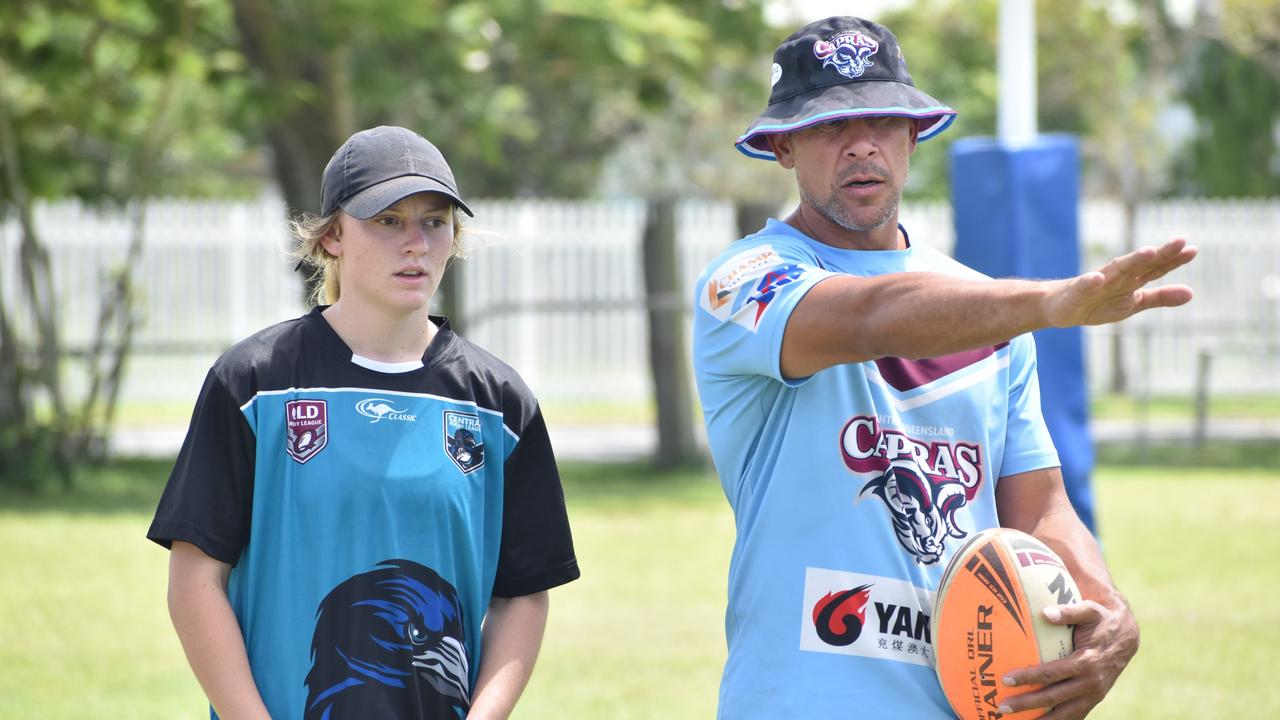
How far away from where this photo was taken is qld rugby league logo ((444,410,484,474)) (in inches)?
128

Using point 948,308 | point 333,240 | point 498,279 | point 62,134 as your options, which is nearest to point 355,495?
point 333,240

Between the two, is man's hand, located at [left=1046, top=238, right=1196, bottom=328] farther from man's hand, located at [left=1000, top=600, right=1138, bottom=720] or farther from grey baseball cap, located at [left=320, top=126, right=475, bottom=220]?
grey baseball cap, located at [left=320, top=126, right=475, bottom=220]

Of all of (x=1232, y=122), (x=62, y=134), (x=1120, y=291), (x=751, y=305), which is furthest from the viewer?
(x=1232, y=122)

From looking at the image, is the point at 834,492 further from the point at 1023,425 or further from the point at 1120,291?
the point at 1120,291

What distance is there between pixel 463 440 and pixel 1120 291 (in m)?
1.39

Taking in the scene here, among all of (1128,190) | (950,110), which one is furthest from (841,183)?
(1128,190)

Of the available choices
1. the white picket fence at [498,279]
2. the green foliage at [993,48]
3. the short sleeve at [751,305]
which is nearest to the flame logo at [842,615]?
the short sleeve at [751,305]

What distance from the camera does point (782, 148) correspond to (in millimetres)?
3410

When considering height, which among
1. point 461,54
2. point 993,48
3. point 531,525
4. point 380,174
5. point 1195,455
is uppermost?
point 993,48

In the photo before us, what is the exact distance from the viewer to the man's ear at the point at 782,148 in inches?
132

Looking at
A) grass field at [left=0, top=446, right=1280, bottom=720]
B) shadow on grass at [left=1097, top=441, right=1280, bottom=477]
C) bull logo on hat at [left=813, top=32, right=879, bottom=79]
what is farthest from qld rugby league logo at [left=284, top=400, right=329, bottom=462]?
shadow on grass at [left=1097, top=441, right=1280, bottom=477]

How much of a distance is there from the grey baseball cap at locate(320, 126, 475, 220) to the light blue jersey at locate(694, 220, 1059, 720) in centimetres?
63

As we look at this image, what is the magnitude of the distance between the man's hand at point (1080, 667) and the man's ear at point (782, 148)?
1.09m

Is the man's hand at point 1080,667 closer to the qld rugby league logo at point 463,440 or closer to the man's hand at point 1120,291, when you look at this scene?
the man's hand at point 1120,291
